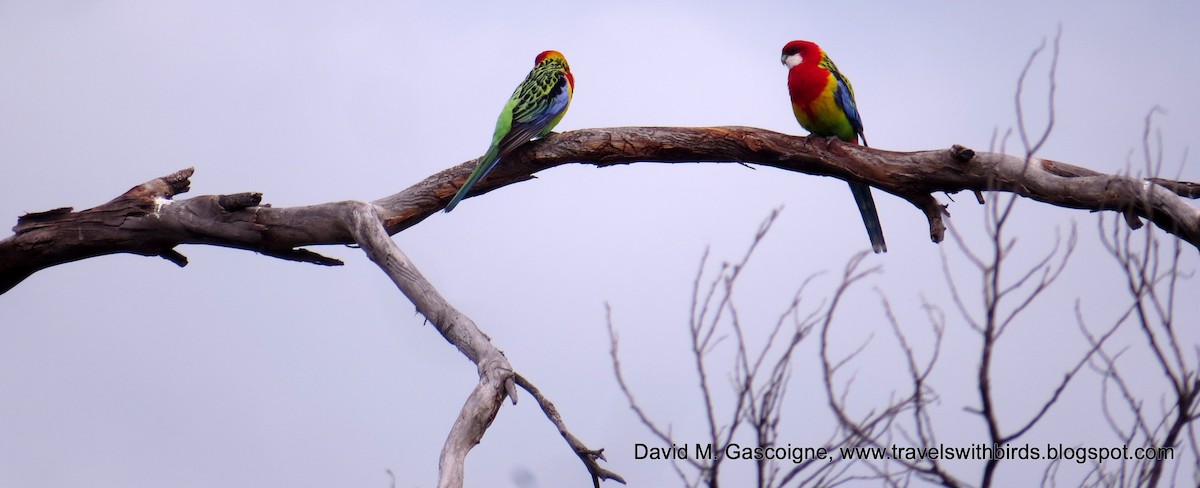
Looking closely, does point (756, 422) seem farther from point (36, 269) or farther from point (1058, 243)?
point (36, 269)

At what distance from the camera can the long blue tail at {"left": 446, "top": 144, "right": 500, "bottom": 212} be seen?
132 inches

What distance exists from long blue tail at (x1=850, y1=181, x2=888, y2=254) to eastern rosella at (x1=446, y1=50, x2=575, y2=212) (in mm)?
1127

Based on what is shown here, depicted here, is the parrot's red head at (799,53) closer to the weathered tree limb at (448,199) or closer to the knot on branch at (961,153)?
the weathered tree limb at (448,199)

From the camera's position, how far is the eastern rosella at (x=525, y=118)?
335 cm

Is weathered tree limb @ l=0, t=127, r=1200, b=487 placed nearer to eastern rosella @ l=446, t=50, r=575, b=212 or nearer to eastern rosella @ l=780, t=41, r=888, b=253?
eastern rosella @ l=446, t=50, r=575, b=212

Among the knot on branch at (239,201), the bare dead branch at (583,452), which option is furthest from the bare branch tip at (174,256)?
the bare dead branch at (583,452)

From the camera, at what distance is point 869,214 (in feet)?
→ 11.5

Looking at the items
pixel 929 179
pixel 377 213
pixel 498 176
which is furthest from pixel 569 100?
pixel 929 179

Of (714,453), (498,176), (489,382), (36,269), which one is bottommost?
(714,453)

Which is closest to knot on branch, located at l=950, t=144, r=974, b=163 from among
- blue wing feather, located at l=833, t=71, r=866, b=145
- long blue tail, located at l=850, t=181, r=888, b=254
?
long blue tail, located at l=850, t=181, r=888, b=254

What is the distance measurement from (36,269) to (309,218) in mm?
1345

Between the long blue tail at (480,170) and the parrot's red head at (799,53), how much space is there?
133cm

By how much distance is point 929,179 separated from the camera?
10.3 ft

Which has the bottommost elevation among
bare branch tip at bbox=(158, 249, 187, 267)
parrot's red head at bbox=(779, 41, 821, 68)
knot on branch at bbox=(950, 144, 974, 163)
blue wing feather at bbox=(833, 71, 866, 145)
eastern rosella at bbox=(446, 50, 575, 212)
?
bare branch tip at bbox=(158, 249, 187, 267)
